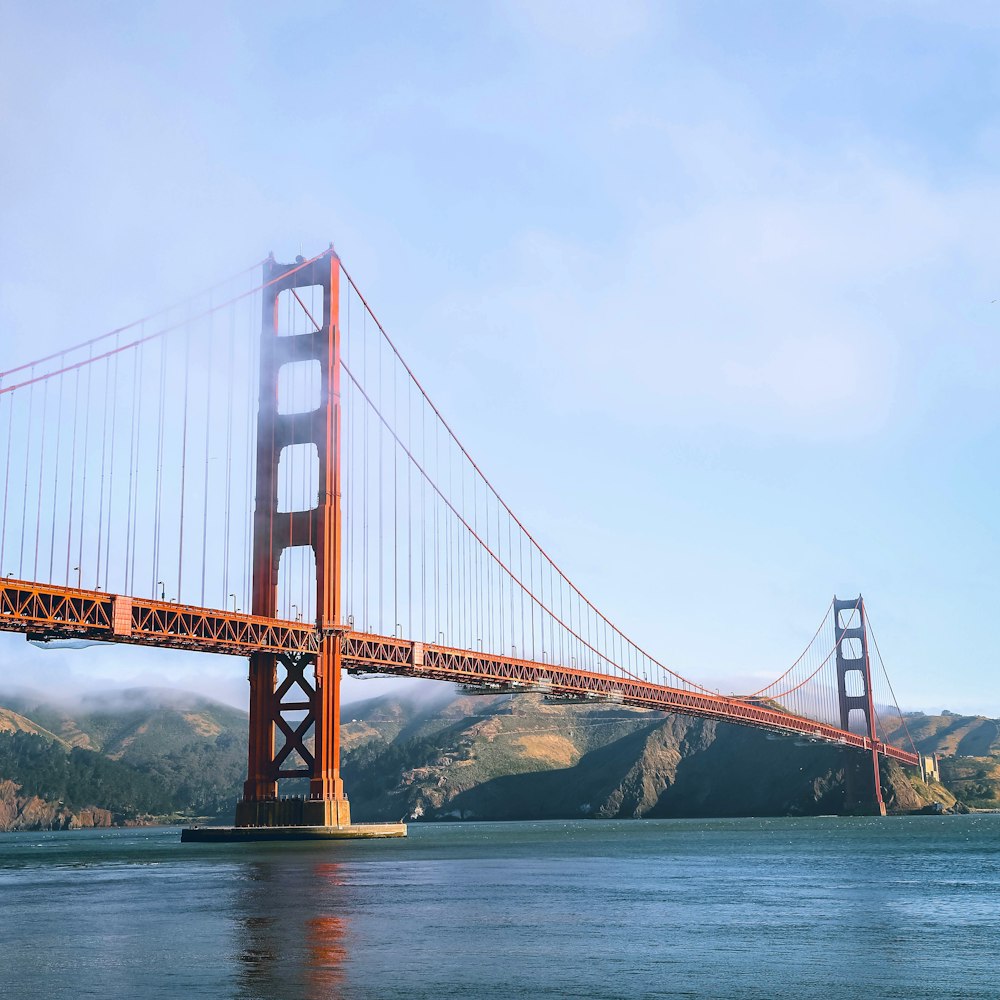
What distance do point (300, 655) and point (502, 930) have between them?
142 ft

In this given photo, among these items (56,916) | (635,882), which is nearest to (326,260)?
(635,882)

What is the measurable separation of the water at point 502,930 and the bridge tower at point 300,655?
1492 cm

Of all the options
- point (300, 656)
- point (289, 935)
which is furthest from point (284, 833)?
point (289, 935)

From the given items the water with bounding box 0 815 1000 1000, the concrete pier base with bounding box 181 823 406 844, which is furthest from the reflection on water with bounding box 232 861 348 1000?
the concrete pier base with bounding box 181 823 406 844

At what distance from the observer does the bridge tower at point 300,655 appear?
67188 mm

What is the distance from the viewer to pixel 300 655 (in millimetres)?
68688

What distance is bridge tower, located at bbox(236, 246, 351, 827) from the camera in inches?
2645

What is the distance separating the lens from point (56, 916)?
103ft

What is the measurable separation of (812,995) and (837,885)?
23049mm

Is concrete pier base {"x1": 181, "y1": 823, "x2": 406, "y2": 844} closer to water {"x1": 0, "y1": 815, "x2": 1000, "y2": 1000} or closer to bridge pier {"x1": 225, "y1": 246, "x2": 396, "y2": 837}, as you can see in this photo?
bridge pier {"x1": 225, "y1": 246, "x2": 396, "y2": 837}

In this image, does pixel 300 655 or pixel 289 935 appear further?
pixel 300 655

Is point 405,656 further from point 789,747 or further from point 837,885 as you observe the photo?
point 789,747

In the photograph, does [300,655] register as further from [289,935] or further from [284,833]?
[289,935]

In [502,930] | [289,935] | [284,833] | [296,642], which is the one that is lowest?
[502,930]
